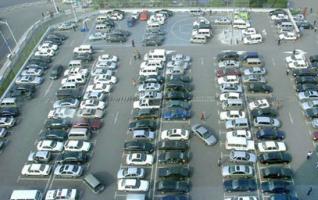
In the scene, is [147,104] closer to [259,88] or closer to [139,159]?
[139,159]

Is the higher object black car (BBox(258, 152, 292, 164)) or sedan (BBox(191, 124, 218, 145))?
sedan (BBox(191, 124, 218, 145))

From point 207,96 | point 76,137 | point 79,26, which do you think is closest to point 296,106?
point 207,96

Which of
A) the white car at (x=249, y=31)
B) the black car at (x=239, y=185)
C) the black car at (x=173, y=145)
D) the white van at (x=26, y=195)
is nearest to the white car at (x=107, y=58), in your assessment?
the black car at (x=173, y=145)

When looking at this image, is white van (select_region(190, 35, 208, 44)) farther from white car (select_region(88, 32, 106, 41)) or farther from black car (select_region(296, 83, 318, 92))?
black car (select_region(296, 83, 318, 92))

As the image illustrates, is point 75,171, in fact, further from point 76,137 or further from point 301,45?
point 301,45

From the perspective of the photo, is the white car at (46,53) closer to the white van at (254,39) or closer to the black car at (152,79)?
the black car at (152,79)

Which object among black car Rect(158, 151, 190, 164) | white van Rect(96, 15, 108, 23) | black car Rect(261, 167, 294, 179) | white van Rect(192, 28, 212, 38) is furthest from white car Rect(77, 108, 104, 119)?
white van Rect(96, 15, 108, 23)

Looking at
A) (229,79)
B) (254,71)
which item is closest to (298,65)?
(254,71)
